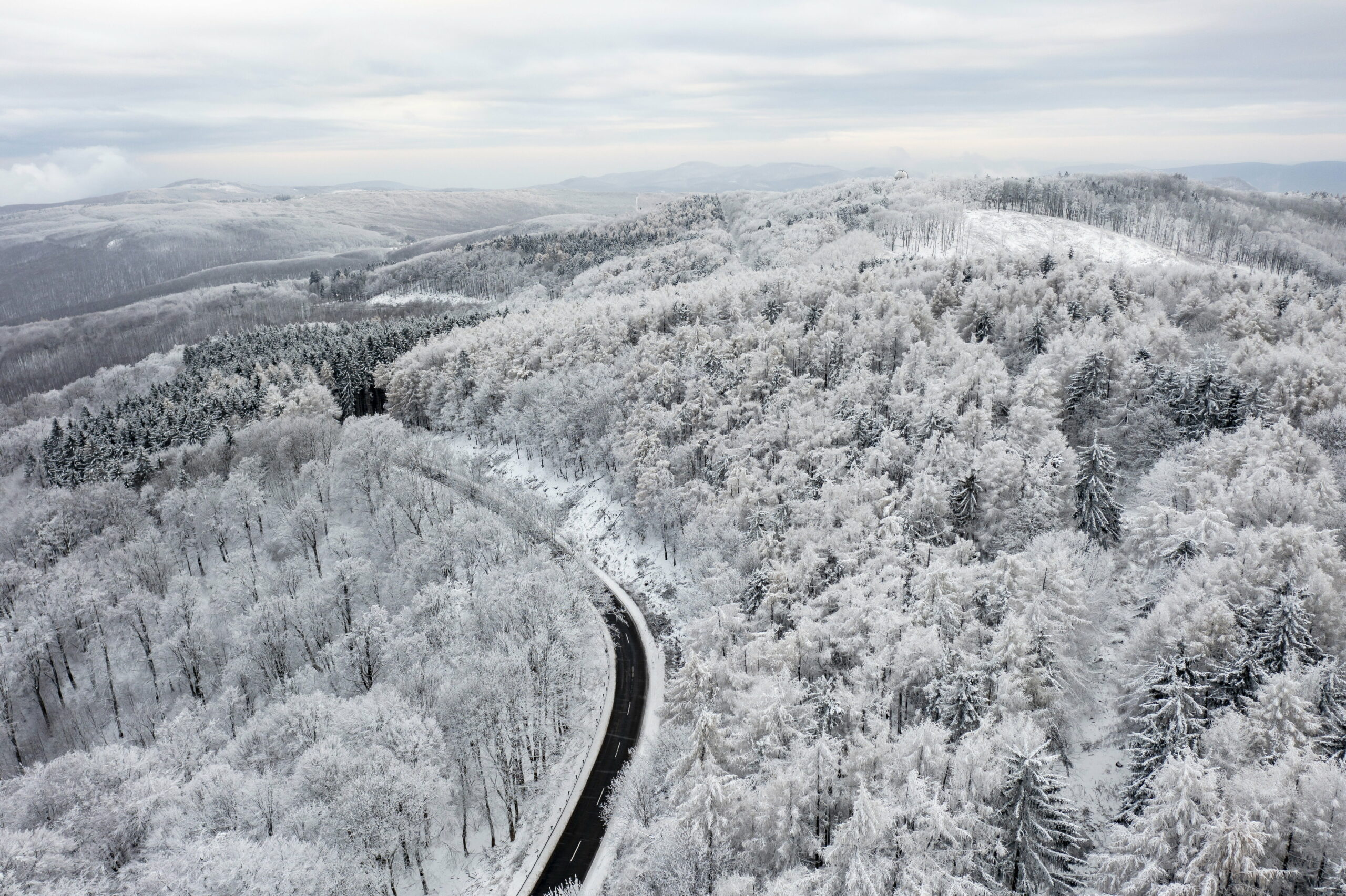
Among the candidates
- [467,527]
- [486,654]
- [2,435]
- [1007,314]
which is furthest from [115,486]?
[1007,314]

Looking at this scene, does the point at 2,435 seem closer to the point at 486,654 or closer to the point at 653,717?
the point at 486,654

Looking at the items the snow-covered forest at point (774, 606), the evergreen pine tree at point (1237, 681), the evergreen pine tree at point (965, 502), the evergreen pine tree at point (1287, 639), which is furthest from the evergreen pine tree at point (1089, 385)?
the evergreen pine tree at point (1237, 681)

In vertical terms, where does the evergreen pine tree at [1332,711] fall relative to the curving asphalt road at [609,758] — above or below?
above

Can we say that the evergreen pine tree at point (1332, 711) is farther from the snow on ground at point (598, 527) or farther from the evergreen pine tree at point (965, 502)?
the snow on ground at point (598, 527)

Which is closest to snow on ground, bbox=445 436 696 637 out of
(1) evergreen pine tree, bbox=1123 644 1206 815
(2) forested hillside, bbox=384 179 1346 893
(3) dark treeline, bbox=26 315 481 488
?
(2) forested hillside, bbox=384 179 1346 893

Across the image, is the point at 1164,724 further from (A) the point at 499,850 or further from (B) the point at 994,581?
(A) the point at 499,850
